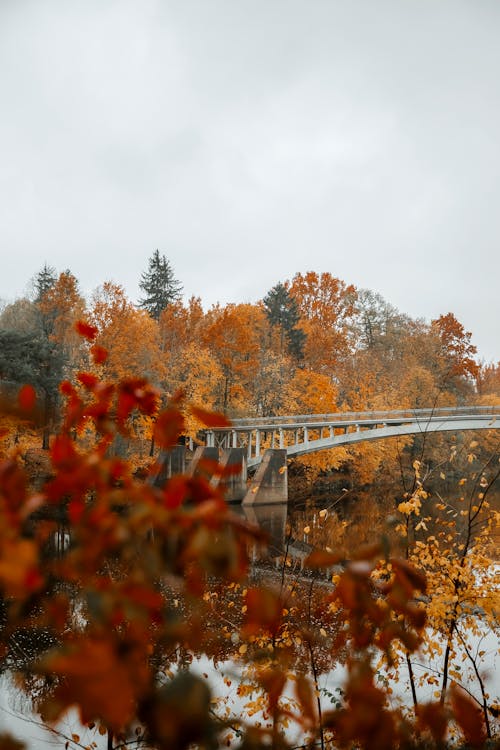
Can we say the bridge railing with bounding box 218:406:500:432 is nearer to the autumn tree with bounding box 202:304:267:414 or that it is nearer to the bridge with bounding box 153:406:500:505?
the bridge with bounding box 153:406:500:505

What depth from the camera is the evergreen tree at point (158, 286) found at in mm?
44750

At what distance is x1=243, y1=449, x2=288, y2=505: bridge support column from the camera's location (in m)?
21.4

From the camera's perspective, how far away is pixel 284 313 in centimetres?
3650

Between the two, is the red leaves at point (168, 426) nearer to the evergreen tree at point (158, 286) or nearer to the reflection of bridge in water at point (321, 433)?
the reflection of bridge in water at point (321, 433)

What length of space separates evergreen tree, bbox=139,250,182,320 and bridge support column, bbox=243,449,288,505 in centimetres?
2524

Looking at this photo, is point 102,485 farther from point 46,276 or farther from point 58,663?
point 46,276

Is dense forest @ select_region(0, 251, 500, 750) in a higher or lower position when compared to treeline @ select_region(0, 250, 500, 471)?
lower

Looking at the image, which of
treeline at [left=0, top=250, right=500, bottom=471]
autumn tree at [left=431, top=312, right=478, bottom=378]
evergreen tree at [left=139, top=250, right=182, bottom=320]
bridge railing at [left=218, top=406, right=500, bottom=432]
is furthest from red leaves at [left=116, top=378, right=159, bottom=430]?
evergreen tree at [left=139, top=250, right=182, bottom=320]

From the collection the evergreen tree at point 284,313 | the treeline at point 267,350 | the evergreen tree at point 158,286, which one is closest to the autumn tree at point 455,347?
the treeline at point 267,350

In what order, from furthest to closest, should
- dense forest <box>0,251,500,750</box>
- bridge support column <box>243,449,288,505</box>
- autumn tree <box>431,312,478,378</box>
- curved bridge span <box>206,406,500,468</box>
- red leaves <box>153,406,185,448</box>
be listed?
1. autumn tree <box>431,312,478,378</box>
2. bridge support column <box>243,449,288,505</box>
3. curved bridge span <box>206,406,500,468</box>
4. red leaves <box>153,406,185,448</box>
5. dense forest <box>0,251,500,750</box>

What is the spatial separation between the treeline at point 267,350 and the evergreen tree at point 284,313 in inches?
2.8

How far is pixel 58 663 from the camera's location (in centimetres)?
53

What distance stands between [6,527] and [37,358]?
17487 mm

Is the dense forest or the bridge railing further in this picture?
the bridge railing
